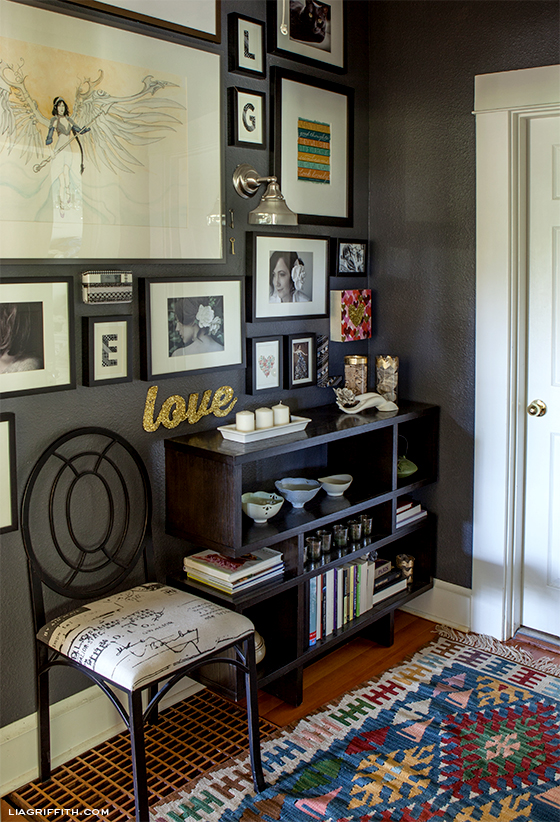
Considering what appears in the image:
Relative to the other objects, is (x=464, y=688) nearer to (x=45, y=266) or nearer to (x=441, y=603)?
(x=441, y=603)

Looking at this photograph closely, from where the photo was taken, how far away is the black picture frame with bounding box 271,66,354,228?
2.78 metres

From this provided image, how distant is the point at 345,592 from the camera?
2768mm

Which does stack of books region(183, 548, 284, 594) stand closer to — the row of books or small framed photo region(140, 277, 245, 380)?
the row of books

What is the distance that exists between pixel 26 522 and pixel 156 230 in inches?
38.4

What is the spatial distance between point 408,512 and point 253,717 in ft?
3.98

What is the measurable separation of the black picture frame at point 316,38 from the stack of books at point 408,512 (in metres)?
1.78

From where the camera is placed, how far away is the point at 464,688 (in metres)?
2.63

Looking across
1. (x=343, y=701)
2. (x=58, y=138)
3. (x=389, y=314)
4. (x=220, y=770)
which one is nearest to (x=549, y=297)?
(x=389, y=314)

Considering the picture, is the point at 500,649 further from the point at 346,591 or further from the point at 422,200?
the point at 422,200

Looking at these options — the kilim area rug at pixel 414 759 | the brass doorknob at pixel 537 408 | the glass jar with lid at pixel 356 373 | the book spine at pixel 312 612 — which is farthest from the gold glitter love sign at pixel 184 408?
the brass doorknob at pixel 537 408

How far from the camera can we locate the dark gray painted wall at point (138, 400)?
2.11m

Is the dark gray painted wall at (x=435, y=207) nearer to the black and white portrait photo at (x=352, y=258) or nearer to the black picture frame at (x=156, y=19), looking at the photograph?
the black and white portrait photo at (x=352, y=258)

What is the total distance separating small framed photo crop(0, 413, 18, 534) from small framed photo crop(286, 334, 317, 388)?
116 centimetres

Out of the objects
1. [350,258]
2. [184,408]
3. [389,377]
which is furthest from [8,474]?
[350,258]
